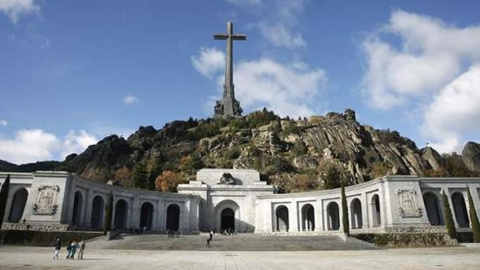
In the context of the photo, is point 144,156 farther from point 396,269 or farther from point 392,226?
point 396,269

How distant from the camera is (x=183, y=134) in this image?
10900 cm

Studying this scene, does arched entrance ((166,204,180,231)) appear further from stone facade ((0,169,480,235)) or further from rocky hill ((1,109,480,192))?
rocky hill ((1,109,480,192))

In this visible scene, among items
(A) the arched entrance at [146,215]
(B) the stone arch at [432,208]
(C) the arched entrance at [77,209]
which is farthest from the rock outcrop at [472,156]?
(C) the arched entrance at [77,209]

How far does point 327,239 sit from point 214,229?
20.4 metres

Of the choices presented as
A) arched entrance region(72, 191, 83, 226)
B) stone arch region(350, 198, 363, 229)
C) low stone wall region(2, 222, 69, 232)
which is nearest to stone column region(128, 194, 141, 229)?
arched entrance region(72, 191, 83, 226)

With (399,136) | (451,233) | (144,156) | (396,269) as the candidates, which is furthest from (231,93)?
(396,269)

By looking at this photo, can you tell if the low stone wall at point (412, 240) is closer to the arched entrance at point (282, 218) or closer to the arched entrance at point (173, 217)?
the arched entrance at point (282, 218)

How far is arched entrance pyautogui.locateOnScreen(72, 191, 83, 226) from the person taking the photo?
40188mm

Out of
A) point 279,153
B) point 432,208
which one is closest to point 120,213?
point 432,208

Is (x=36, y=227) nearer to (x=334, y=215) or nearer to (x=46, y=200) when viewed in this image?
(x=46, y=200)

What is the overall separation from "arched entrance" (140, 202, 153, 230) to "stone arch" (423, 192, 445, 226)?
3380 centimetres

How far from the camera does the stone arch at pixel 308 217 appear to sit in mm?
52072

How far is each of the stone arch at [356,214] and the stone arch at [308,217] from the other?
23.4ft

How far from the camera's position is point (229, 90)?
103500mm
